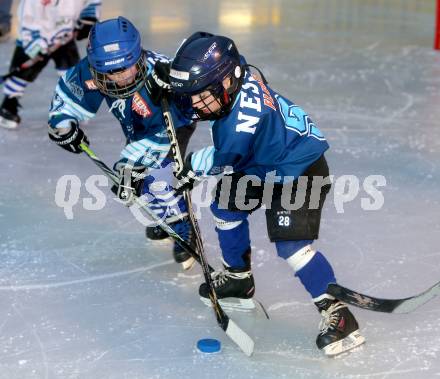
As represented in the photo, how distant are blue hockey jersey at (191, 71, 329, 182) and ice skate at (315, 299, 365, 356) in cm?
38

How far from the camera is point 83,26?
15.3ft

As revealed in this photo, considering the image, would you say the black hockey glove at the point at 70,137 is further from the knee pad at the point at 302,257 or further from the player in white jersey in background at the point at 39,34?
the player in white jersey in background at the point at 39,34

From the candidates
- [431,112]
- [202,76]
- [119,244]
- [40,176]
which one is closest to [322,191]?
[202,76]

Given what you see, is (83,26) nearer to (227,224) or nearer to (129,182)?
(129,182)

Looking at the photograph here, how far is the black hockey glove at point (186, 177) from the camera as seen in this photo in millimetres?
2469

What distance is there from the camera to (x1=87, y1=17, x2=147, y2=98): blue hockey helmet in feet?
8.86

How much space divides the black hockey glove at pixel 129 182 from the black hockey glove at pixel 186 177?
395mm

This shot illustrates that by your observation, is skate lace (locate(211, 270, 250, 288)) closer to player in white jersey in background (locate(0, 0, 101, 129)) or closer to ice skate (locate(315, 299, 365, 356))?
ice skate (locate(315, 299, 365, 356))

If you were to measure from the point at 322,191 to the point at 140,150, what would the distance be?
2.45 ft

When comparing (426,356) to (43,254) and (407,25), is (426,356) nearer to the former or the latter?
(43,254)

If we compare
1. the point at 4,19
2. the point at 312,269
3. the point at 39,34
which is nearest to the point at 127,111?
the point at 312,269

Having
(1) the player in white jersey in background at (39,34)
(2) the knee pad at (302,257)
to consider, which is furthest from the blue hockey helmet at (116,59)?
(1) the player in white jersey in background at (39,34)

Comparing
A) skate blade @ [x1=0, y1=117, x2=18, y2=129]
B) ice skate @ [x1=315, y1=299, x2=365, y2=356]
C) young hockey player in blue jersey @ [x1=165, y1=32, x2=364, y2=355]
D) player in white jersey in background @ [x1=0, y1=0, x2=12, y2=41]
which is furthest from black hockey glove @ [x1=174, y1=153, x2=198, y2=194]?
player in white jersey in background @ [x1=0, y1=0, x2=12, y2=41]

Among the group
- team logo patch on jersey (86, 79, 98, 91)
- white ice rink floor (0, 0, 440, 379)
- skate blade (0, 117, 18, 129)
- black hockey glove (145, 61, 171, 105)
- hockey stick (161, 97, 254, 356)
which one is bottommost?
skate blade (0, 117, 18, 129)
